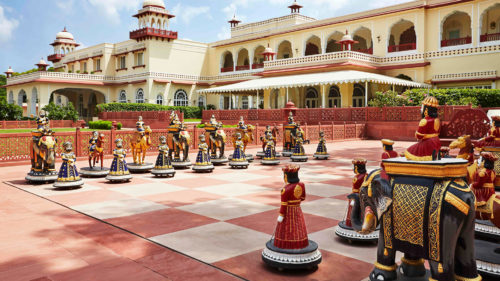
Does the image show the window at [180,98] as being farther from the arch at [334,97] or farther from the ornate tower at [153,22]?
the arch at [334,97]

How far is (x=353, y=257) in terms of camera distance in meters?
4.00

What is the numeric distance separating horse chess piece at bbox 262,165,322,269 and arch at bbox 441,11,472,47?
27.4m

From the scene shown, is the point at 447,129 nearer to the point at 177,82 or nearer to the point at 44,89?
the point at 177,82

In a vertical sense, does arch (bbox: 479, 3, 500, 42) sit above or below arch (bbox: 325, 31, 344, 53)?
below

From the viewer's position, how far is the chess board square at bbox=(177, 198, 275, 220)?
18.6ft

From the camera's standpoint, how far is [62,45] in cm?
5394

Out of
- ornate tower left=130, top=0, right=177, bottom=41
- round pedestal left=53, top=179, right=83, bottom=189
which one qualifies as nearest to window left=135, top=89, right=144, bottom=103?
ornate tower left=130, top=0, right=177, bottom=41

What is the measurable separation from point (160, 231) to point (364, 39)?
32848mm

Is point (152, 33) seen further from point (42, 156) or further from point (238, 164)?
point (42, 156)

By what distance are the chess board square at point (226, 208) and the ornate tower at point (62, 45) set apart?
54.0 meters

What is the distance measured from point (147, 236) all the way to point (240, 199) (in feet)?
7.28

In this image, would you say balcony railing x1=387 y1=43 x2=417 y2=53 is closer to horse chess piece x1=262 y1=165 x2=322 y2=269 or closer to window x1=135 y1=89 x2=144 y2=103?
window x1=135 y1=89 x2=144 y2=103

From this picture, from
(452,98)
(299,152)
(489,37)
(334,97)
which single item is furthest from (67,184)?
(489,37)

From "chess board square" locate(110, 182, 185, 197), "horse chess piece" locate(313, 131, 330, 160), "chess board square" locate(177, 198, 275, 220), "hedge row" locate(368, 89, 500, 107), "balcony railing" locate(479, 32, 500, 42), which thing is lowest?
"chess board square" locate(177, 198, 275, 220)
